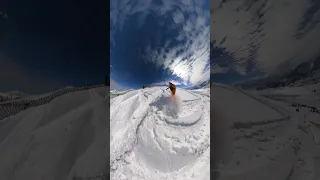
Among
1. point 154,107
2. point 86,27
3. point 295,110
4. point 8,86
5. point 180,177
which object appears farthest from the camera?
point 154,107

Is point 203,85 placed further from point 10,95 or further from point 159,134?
point 10,95

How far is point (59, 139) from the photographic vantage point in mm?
1220

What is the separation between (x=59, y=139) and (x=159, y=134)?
852 millimetres

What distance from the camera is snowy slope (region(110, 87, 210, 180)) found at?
1.76 metres

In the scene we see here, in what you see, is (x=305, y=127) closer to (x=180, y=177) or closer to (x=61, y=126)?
(x=180, y=177)

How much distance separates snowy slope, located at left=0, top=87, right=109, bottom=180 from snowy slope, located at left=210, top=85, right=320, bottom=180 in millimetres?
755

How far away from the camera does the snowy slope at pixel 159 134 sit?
5.78 feet

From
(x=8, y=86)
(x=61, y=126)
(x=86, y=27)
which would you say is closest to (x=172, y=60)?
(x=86, y=27)

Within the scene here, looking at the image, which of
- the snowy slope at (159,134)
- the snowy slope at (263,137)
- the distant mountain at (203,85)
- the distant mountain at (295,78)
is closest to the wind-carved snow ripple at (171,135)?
the snowy slope at (159,134)

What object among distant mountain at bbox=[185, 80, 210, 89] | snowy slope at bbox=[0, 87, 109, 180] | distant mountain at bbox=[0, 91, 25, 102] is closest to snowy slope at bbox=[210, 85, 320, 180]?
distant mountain at bbox=[185, 80, 210, 89]

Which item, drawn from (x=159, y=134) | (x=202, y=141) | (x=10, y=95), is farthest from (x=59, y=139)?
(x=202, y=141)

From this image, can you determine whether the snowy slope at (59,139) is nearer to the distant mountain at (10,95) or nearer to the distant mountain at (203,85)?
the distant mountain at (10,95)

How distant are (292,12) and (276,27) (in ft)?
0.36

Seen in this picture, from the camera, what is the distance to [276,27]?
1.28m
